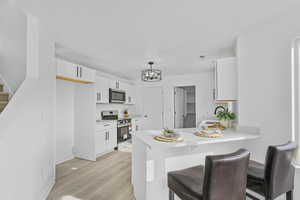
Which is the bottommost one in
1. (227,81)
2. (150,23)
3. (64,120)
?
(64,120)

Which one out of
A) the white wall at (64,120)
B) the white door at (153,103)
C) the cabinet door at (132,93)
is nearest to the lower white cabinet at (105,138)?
the white wall at (64,120)

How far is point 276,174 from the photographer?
4.25 feet

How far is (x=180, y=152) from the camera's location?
181 cm

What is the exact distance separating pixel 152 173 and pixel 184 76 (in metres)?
4.47

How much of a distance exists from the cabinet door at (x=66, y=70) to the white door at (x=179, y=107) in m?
3.65

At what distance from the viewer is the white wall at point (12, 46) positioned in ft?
6.86

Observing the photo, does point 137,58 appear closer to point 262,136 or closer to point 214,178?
point 262,136

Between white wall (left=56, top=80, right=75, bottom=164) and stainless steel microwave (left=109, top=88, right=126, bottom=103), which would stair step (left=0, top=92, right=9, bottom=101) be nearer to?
white wall (left=56, top=80, right=75, bottom=164)

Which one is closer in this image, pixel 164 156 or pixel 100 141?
pixel 164 156

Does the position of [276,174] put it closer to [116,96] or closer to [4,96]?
[4,96]

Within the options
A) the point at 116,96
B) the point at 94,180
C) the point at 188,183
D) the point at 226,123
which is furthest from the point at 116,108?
the point at 188,183

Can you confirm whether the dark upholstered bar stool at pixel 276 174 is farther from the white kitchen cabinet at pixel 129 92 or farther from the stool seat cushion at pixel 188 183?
the white kitchen cabinet at pixel 129 92

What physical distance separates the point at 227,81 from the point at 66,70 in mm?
2897

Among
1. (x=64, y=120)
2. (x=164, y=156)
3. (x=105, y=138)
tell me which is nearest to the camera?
(x=164, y=156)
